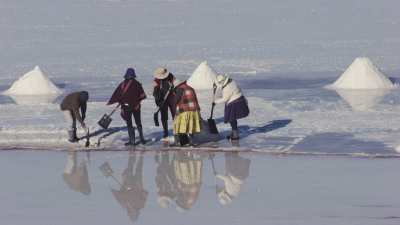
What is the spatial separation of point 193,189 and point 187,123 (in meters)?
3.60

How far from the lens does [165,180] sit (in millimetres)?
14961

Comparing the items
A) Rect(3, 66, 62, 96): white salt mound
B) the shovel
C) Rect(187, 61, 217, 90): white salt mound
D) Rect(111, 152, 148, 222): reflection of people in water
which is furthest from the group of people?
Rect(187, 61, 217, 90): white salt mound

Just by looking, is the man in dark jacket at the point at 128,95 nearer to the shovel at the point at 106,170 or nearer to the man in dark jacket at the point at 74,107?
the man in dark jacket at the point at 74,107

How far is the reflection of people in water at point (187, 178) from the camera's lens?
13.4 meters

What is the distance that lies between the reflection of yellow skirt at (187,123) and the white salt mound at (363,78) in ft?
32.8

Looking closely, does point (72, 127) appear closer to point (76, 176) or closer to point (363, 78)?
point (76, 176)

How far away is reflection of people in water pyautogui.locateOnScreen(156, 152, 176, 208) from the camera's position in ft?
44.3

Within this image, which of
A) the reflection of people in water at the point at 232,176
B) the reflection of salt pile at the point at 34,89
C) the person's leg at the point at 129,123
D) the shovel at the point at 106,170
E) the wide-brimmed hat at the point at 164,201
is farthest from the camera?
the reflection of salt pile at the point at 34,89

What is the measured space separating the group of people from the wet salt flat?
0.67 metres

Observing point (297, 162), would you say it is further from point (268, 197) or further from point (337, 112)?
point (337, 112)

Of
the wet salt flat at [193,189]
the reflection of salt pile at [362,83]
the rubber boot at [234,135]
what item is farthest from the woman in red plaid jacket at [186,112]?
the reflection of salt pile at [362,83]

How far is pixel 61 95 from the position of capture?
26250 millimetres

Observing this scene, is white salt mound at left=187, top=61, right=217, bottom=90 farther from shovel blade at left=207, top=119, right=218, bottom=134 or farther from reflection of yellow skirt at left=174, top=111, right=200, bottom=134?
reflection of yellow skirt at left=174, top=111, right=200, bottom=134

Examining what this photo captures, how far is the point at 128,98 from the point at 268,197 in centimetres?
512
